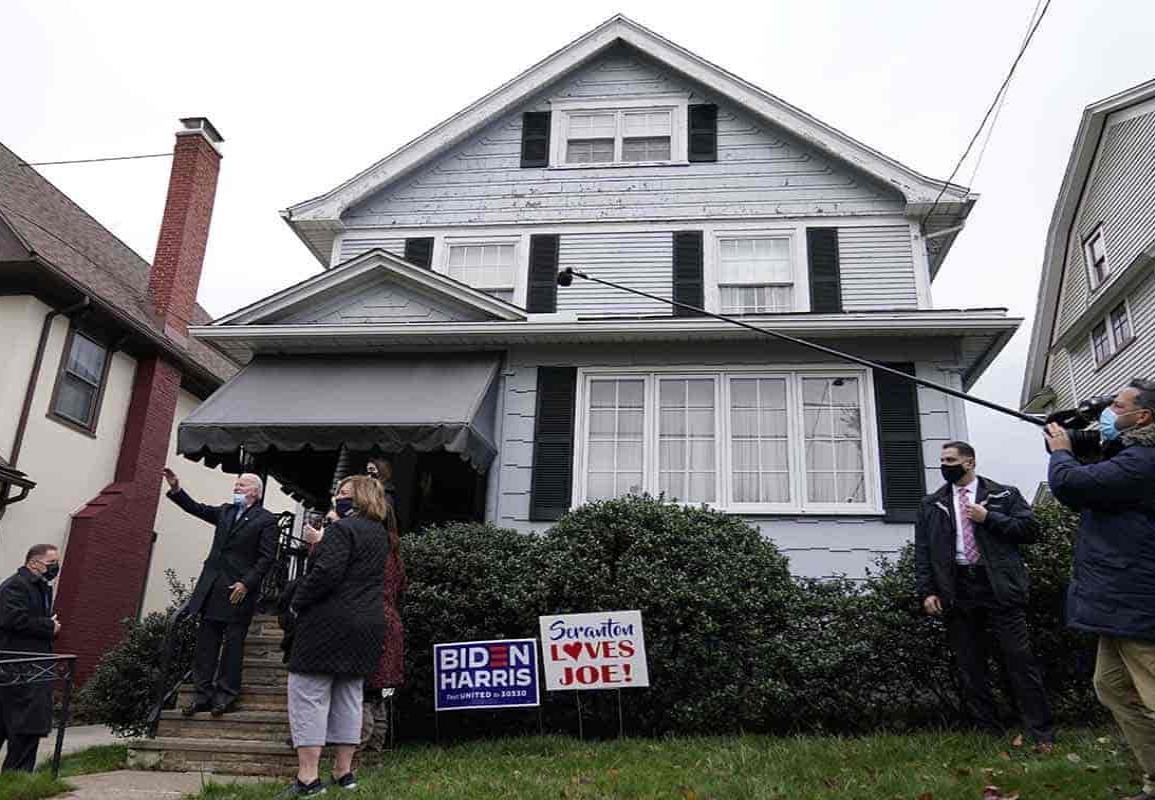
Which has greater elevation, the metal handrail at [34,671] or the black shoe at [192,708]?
the metal handrail at [34,671]

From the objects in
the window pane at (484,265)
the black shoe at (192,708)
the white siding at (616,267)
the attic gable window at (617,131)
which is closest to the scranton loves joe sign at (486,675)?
the black shoe at (192,708)

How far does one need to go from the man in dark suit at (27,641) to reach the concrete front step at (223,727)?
2.58 feet

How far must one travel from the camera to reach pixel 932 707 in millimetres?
6879

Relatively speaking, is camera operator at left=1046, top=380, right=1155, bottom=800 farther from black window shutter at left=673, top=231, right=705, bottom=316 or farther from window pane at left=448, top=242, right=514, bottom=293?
window pane at left=448, top=242, right=514, bottom=293

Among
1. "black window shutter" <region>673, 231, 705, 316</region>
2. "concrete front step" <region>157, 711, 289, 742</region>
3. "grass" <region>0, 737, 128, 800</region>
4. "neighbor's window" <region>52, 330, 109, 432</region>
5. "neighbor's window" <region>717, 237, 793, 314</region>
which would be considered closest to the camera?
"grass" <region>0, 737, 128, 800</region>

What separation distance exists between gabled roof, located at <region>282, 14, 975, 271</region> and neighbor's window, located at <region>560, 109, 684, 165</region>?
0.69 meters

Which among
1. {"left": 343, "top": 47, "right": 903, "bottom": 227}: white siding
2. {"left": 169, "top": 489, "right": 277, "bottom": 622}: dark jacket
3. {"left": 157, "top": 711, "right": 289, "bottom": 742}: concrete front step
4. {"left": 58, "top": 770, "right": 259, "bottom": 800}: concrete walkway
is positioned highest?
{"left": 343, "top": 47, "right": 903, "bottom": 227}: white siding

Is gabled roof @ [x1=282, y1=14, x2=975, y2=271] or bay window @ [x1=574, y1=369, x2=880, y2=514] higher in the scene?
gabled roof @ [x1=282, y1=14, x2=975, y2=271]

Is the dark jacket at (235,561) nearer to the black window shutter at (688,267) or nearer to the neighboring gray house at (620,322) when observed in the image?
the neighboring gray house at (620,322)

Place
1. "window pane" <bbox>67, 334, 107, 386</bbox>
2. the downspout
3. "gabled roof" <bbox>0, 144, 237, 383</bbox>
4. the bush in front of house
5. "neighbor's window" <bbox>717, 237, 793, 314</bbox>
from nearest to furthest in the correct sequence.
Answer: the bush in front of house, "neighbor's window" <bbox>717, 237, 793, 314</bbox>, the downspout, "gabled roof" <bbox>0, 144, 237, 383</bbox>, "window pane" <bbox>67, 334, 107, 386</bbox>

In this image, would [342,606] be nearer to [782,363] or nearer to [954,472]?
[954,472]

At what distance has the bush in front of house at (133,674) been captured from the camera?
746 cm

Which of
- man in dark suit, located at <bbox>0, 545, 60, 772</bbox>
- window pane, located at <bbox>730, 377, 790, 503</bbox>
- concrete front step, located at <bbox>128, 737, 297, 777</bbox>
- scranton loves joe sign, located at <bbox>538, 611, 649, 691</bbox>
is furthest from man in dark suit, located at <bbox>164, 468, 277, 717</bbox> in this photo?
window pane, located at <bbox>730, 377, 790, 503</bbox>

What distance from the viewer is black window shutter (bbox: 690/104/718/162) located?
12.3 meters
